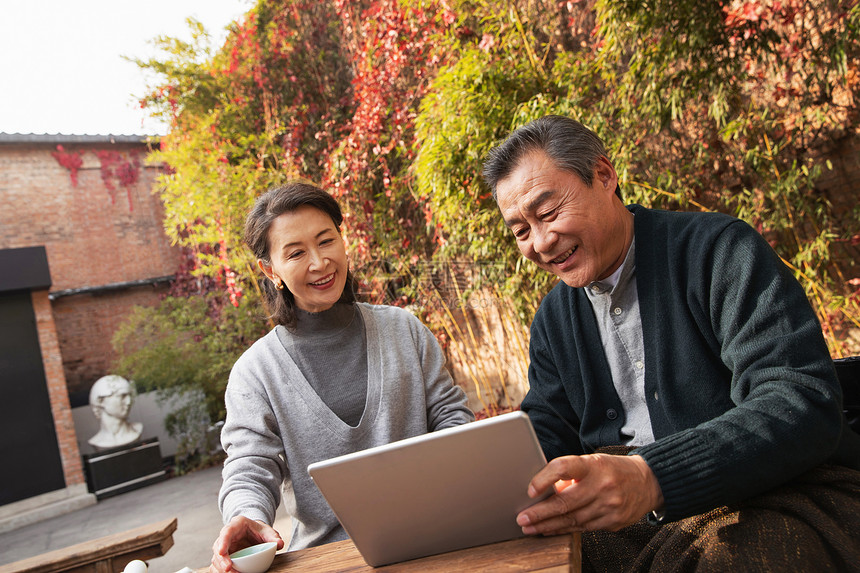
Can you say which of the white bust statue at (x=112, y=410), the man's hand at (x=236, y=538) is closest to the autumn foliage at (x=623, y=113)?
the man's hand at (x=236, y=538)

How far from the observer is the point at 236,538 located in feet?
3.92

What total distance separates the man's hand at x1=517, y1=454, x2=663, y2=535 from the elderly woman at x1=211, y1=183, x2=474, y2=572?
783 millimetres

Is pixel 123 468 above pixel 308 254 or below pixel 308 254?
below

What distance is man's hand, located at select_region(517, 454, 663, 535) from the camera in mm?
870

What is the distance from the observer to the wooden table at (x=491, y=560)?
0.86m

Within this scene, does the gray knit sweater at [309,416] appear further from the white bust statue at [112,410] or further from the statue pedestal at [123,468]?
the white bust statue at [112,410]

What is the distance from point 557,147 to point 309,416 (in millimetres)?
952

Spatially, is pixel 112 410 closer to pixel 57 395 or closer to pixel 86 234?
pixel 57 395

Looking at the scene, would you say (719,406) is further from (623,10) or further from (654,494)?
(623,10)

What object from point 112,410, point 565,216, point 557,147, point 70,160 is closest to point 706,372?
point 565,216

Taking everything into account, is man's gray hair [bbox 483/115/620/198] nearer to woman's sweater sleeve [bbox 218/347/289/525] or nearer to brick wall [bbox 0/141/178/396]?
woman's sweater sleeve [bbox 218/347/289/525]

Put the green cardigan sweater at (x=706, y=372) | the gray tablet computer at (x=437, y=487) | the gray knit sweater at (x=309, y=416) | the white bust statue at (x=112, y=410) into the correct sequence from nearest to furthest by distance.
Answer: the gray tablet computer at (x=437, y=487)
the green cardigan sweater at (x=706, y=372)
the gray knit sweater at (x=309, y=416)
the white bust statue at (x=112, y=410)

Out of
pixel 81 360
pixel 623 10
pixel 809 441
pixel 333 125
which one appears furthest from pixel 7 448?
pixel 809 441

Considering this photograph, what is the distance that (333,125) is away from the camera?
6270mm
